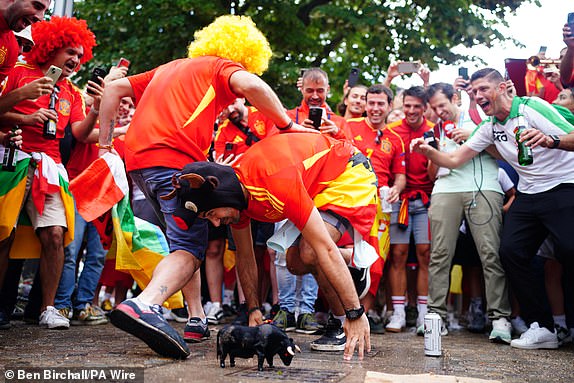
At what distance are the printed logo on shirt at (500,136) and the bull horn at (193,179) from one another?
10.5 feet

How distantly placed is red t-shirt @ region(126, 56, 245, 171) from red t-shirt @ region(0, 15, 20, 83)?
95cm

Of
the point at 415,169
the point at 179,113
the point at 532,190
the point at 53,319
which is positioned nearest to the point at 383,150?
the point at 415,169

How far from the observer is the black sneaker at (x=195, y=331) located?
4406 mm

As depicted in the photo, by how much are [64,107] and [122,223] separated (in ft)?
4.12

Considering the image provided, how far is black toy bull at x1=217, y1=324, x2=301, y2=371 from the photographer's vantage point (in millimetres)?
3260

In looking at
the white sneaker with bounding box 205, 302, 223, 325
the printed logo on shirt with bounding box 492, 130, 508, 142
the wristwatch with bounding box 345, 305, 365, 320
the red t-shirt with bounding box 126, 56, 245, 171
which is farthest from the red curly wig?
the printed logo on shirt with bounding box 492, 130, 508, 142

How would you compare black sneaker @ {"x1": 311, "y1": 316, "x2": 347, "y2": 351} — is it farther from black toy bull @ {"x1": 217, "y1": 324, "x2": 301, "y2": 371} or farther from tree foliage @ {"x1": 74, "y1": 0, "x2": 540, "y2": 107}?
tree foliage @ {"x1": 74, "y1": 0, "x2": 540, "y2": 107}

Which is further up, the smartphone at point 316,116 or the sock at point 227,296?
the smartphone at point 316,116

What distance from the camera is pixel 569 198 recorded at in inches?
203

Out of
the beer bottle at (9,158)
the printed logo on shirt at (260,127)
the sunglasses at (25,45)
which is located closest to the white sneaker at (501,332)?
the printed logo on shirt at (260,127)

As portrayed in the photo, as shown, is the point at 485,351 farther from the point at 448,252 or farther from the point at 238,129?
the point at 238,129

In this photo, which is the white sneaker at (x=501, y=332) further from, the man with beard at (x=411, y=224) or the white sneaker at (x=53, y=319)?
the white sneaker at (x=53, y=319)

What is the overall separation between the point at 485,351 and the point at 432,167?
2203mm

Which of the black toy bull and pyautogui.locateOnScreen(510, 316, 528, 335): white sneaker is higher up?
the black toy bull
